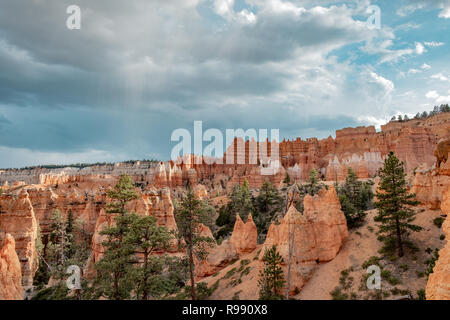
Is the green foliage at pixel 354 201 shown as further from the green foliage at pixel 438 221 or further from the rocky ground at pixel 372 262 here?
the green foliage at pixel 438 221

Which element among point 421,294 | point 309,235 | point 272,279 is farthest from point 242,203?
point 421,294

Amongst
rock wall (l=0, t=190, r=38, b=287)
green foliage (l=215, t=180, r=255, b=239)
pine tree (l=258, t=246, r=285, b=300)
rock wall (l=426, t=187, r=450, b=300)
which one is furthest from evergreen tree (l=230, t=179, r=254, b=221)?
rock wall (l=426, t=187, r=450, b=300)

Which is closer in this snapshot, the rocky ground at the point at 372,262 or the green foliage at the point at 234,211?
the rocky ground at the point at 372,262

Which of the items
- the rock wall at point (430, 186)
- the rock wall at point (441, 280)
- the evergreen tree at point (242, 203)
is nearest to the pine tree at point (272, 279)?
the rock wall at point (441, 280)

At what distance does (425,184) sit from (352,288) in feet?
44.8

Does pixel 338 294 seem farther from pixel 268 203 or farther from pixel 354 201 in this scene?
pixel 268 203

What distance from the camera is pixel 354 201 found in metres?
38.8

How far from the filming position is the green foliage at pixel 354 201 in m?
30.2

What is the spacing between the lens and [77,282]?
23.2 m

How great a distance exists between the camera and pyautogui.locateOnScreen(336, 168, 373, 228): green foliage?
30.2 meters
